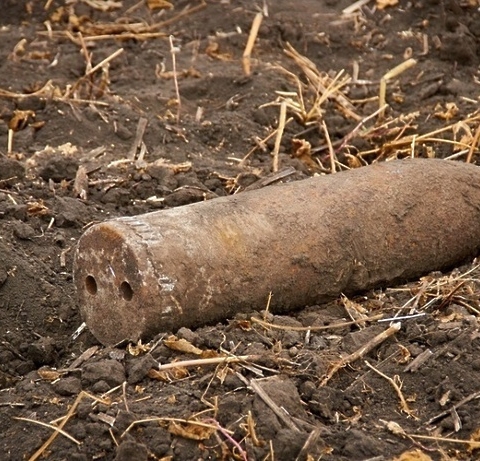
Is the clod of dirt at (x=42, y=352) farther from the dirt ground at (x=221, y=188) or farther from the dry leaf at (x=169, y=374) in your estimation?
the dry leaf at (x=169, y=374)

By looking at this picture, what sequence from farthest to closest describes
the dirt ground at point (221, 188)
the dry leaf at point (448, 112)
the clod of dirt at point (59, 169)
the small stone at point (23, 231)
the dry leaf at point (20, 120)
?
the dry leaf at point (448, 112), the dry leaf at point (20, 120), the clod of dirt at point (59, 169), the small stone at point (23, 231), the dirt ground at point (221, 188)

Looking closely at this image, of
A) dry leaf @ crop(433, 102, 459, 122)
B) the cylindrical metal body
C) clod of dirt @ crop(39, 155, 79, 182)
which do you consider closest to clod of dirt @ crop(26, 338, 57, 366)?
the cylindrical metal body

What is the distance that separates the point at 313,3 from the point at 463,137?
2.40 metres

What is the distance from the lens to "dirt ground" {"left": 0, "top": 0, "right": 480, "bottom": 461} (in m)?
4.34

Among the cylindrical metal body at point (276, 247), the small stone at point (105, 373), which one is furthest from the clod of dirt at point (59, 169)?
the small stone at point (105, 373)

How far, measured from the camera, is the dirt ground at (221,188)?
4340mm

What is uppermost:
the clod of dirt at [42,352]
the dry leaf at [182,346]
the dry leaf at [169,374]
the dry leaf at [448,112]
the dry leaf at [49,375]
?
the dry leaf at [182,346]

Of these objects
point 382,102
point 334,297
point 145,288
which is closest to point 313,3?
point 382,102

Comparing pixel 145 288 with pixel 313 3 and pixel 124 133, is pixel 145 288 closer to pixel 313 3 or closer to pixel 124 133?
pixel 124 133

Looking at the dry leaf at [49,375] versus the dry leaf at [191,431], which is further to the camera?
the dry leaf at [49,375]

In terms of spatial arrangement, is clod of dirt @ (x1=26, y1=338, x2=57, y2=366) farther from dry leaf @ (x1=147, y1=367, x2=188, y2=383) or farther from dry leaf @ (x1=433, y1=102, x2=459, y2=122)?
dry leaf @ (x1=433, y1=102, x2=459, y2=122)

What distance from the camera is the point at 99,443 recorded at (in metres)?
4.28

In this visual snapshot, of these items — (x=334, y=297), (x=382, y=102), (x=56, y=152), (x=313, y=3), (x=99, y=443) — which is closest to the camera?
(x=99, y=443)

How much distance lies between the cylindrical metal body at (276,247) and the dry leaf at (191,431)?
68 cm
